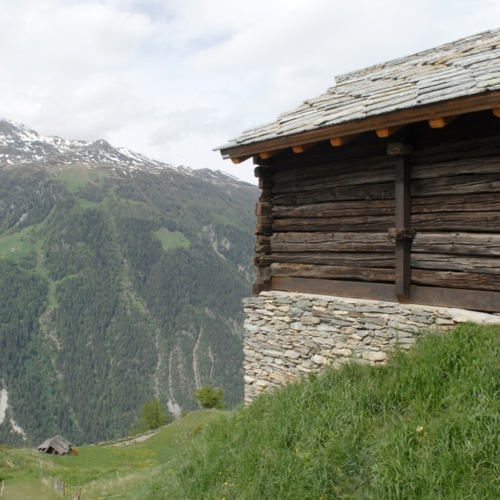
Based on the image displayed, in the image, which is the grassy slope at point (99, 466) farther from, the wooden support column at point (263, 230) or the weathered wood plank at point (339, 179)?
the weathered wood plank at point (339, 179)

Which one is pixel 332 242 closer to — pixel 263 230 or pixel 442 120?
pixel 263 230

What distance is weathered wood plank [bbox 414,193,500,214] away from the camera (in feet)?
22.4

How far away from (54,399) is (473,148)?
548ft

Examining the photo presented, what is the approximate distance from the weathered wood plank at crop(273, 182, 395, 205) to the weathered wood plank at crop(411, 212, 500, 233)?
26.2 inches

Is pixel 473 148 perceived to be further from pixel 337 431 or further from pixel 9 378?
pixel 9 378

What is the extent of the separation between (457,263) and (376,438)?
311 cm

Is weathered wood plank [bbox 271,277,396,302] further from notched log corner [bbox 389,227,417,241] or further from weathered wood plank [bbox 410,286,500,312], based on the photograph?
notched log corner [bbox 389,227,417,241]

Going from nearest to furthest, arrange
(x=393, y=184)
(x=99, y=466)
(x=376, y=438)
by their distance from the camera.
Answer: (x=376, y=438) → (x=393, y=184) → (x=99, y=466)

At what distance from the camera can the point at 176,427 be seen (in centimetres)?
4147

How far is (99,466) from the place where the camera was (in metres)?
28.0

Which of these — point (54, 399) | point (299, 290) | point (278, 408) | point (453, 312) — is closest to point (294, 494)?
point (278, 408)

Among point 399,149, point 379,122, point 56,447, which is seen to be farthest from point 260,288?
point 56,447

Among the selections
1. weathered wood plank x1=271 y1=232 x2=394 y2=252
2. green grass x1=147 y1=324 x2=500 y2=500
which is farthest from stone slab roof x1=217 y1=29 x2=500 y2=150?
green grass x1=147 y1=324 x2=500 y2=500

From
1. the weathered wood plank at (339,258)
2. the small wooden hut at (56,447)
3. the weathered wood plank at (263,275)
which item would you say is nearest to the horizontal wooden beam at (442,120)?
the weathered wood plank at (339,258)
